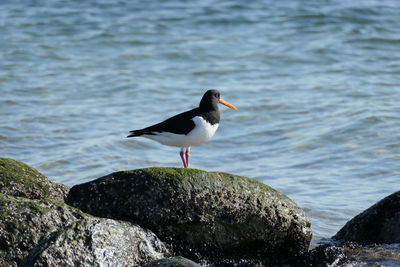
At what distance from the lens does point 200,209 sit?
20.2 feet

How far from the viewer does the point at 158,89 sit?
46.2 feet

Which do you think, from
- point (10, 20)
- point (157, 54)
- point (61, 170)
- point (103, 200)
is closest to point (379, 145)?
point (61, 170)

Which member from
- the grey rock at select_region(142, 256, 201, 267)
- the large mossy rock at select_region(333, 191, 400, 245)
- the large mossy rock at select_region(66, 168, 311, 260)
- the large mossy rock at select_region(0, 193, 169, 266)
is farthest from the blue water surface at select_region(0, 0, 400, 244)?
the grey rock at select_region(142, 256, 201, 267)

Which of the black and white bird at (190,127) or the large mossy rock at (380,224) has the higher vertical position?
the black and white bird at (190,127)

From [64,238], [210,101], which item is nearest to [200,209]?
[64,238]

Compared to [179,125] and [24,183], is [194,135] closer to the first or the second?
[179,125]

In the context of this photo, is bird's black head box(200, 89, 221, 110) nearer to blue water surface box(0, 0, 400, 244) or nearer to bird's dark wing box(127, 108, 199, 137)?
bird's dark wing box(127, 108, 199, 137)

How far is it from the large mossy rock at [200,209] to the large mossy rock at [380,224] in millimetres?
690

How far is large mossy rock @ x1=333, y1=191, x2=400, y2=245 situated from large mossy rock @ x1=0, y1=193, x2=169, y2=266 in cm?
197

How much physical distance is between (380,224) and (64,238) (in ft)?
→ 9.87

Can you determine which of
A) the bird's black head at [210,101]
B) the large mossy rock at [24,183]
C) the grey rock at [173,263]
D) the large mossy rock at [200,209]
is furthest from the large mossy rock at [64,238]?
the bird's black head at [210,101]

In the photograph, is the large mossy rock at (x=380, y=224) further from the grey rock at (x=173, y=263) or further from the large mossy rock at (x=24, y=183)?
the large mossy rock at (x=24, y=183)

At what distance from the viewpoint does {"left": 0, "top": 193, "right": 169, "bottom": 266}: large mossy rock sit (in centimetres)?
535

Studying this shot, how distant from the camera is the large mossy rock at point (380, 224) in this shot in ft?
21.7
